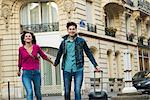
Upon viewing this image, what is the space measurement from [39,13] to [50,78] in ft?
14.4

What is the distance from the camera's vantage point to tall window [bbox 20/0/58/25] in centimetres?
2933

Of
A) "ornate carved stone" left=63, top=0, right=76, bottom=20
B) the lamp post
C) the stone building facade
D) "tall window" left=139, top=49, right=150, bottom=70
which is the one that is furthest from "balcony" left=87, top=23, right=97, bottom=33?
the lamp post

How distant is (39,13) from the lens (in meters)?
29.4

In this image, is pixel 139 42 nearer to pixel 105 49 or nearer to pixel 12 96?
pixel 105 49

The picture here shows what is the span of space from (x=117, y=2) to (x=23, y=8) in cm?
791

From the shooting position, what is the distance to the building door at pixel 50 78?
92.6ft

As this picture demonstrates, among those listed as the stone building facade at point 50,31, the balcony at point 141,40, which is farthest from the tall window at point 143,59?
the stone building facade at point 50,31

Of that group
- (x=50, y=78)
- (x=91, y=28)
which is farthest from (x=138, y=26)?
(x=50, y=78)

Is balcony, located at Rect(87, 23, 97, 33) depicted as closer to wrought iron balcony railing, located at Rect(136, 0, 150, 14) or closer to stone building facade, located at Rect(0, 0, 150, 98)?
stone building facade, located at Rect(0, 0, 150, 98)

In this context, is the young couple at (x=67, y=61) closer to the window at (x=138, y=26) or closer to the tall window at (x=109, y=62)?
the tall window at (x=109, y=62)

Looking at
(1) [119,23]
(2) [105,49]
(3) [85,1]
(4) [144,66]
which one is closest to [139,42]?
(4) [144,66]

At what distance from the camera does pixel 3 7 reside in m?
28.8

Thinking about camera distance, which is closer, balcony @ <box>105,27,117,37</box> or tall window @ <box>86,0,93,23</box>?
tall window @ <box>86,0,93,23</box>

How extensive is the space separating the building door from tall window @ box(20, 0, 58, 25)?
2098 millimetres
